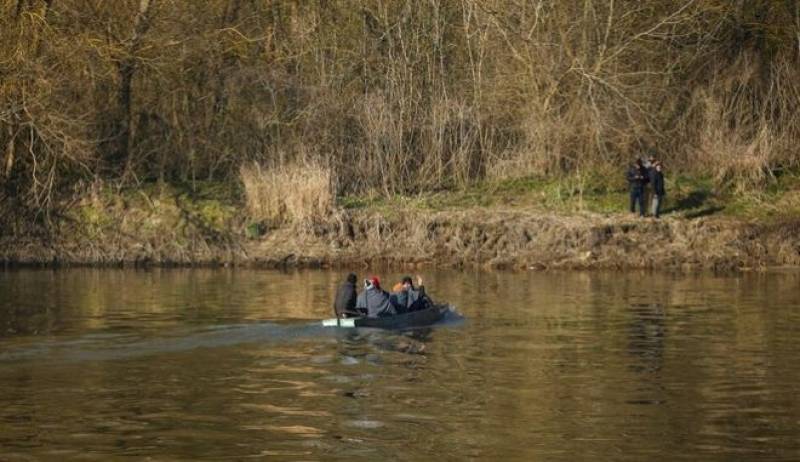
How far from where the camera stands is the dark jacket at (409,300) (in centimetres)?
2884

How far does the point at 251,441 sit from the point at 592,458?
143 inches

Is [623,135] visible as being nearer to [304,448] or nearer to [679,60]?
[679,60]

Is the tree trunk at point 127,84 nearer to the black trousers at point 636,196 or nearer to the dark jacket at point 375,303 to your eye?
the black trousers at point 636,196

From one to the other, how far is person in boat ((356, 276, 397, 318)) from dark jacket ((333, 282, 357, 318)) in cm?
24

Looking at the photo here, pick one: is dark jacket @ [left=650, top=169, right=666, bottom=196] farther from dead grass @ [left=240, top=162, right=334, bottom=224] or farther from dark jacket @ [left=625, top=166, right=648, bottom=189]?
dead grass @ [left=240, top=162, right=334, bottom=224]

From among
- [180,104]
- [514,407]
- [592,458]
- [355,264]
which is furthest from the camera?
[180,104]

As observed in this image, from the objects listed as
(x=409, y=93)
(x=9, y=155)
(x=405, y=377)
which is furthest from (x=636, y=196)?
(x=405, y=377)

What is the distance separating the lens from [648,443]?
16.7 m

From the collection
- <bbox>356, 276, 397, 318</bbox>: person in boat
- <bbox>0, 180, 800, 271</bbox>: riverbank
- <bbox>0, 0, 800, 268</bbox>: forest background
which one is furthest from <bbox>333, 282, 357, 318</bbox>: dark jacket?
<bbox>0, 0, 800, 268</bbox>: forest background

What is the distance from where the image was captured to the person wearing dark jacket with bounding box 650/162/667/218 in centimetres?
4109

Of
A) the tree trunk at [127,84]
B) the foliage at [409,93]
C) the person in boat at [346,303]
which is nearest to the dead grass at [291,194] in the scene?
the foliage at [409,93]

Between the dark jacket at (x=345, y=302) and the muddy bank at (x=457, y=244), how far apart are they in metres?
12.6

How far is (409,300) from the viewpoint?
95.2ft

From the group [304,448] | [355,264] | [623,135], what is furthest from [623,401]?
[623,135]
